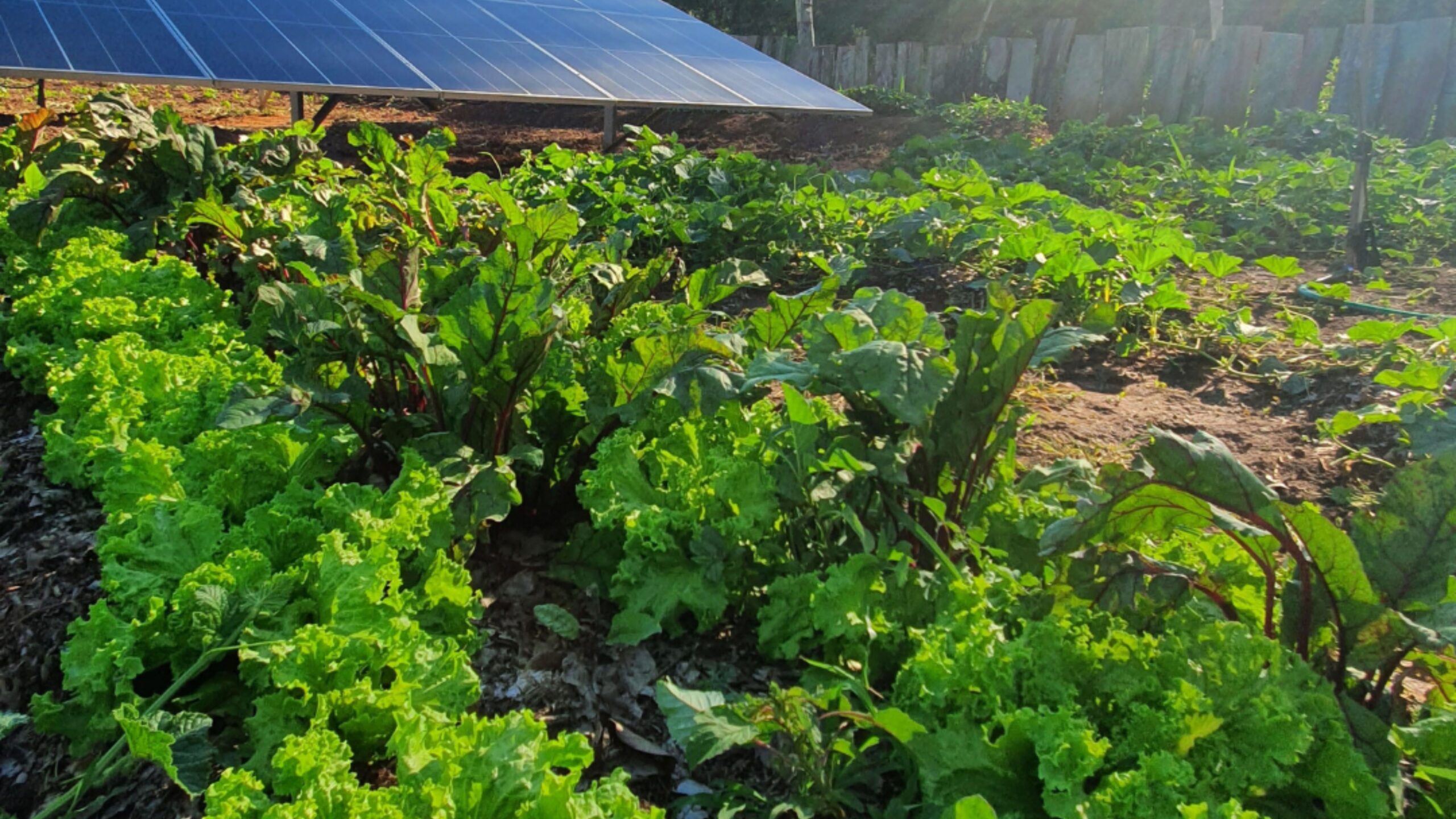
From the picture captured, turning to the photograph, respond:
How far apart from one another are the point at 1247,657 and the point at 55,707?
194cm

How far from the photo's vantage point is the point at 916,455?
6.50 feet

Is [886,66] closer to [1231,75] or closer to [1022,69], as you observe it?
[1022,69]

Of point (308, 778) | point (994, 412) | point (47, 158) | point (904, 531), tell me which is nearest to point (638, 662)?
point (904, 531)

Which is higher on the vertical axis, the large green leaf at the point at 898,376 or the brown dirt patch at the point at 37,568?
the large green leaf at the point at 898,376

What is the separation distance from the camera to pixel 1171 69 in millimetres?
9250

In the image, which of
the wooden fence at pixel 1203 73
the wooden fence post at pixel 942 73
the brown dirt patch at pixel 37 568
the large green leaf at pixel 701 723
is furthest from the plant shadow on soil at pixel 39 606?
the wooden fence post at pixel 942 73

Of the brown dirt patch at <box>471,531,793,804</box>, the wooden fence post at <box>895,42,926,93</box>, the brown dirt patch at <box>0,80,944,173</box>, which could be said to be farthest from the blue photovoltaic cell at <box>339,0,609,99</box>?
the brown dirt patch at <box>471,531,793,804</box>

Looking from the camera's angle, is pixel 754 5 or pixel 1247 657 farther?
pixel 754 5

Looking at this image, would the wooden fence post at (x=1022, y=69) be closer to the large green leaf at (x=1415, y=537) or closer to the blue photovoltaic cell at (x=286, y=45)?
the blue photovoltaic cell at (x=286, y=45)

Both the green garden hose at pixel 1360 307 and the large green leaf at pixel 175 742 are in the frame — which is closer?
the large green leaf at pixel 175 742

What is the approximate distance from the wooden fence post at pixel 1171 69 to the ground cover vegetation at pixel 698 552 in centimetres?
683

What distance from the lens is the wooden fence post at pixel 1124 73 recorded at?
9516 mm

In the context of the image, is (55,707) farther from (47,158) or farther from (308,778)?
(47,158)

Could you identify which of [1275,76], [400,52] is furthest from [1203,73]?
[400,52]
